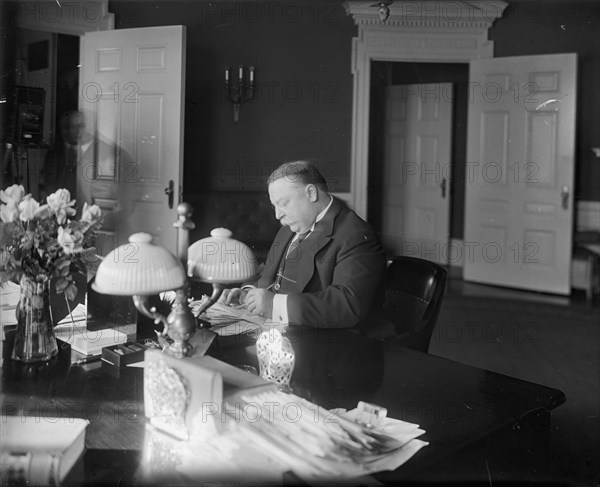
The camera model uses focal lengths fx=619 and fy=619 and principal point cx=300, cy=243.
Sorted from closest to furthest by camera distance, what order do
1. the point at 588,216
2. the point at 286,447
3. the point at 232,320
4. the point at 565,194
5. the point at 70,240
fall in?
1. the point at 286,447
2. the point at 70,240
3. the point at 232,320
4. the point at 565,194
5. the point at 588,216

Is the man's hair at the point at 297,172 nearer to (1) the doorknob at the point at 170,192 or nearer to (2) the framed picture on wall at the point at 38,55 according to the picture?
(1) the doorknob at the point at 170,192

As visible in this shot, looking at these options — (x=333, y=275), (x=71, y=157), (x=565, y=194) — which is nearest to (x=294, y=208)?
(x=333, y=275)

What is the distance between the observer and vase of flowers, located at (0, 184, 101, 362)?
1.39 m

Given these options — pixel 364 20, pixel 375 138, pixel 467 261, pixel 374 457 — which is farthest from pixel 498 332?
pixel 374 457

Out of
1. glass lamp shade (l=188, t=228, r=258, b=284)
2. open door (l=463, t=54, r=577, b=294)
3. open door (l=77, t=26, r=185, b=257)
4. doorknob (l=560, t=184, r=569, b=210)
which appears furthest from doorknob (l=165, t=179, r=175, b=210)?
doorknob (l=560, t=184, r=569, b=210)

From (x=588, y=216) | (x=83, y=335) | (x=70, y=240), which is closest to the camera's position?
(x=70, y=240)

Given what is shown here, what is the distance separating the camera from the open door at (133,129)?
1.80 m

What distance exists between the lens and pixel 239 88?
Answer: 1.76 metres

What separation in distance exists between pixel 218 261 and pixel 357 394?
39cm

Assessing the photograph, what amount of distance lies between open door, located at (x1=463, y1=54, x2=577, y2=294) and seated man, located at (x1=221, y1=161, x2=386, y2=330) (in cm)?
56

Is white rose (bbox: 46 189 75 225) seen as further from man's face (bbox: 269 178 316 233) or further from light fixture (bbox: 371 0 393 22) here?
light fixture (bbox: 371 0 393 22)

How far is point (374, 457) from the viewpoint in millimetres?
969

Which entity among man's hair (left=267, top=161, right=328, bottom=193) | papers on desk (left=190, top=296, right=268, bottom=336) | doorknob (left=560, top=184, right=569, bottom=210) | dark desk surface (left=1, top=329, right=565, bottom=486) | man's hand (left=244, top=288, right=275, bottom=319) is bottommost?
dark desk surface (left=1, top=329, right=565, bottom=486)

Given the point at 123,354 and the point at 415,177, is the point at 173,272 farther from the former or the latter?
the point at 415,177
